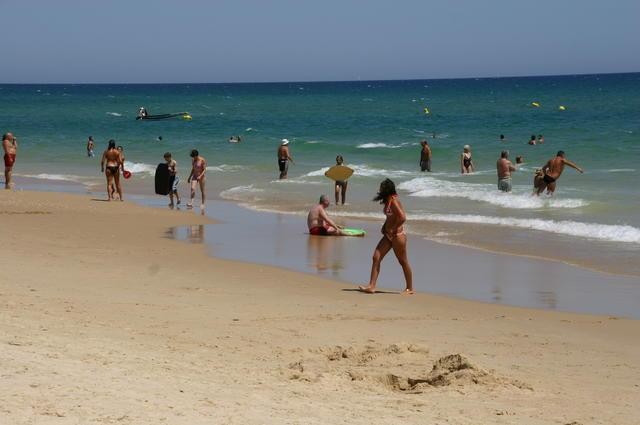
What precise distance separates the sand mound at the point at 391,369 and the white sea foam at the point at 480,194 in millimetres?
14369

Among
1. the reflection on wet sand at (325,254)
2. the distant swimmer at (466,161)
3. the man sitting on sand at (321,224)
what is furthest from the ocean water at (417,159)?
the reflection on wet sand at (325,254)

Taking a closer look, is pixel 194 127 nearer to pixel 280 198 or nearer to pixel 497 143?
pixel 497 143

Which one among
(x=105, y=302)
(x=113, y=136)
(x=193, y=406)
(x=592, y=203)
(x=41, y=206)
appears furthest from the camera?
(x=113, y=136)

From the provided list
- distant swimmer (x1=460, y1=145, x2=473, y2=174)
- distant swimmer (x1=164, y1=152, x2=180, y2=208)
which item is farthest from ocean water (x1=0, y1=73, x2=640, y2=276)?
distant swimmer (x1=164, y1=152, x2=180, y2=208)

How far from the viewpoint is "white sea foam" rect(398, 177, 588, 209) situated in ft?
72.4

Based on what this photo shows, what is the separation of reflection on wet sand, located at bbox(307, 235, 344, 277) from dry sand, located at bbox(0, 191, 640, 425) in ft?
3.03

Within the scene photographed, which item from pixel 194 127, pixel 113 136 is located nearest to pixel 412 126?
pixel 194 127

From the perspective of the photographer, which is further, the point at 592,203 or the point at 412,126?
the point at 412,126

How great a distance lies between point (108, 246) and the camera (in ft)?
47.8

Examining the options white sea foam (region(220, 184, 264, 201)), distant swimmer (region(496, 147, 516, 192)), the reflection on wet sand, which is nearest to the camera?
the reflection on wet sand

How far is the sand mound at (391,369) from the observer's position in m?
7.16

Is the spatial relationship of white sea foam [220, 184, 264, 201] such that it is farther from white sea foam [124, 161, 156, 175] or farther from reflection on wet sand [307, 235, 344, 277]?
reflection on wet sand [307, 235, 344, 277]

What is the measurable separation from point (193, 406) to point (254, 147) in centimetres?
3950

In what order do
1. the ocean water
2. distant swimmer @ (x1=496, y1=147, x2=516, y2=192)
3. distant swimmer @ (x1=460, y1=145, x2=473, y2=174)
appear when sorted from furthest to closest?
1. distant swimmer @ (x1=460, y1=145, x2=473, y2=174)
2. distant swimmer @ (x1=496, y1=147, x2=516, y2=192)
3. the ocean water
